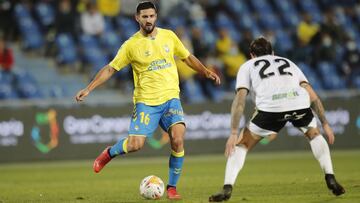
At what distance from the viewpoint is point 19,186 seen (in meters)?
12.6

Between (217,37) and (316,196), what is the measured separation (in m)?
14.2

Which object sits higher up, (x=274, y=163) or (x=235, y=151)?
(x=235, y=151)

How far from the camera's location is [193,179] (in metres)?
13.0

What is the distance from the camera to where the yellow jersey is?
9.59 m

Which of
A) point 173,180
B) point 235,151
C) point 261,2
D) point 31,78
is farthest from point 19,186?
point 261,2

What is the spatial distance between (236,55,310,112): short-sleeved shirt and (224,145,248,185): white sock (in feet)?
1.85

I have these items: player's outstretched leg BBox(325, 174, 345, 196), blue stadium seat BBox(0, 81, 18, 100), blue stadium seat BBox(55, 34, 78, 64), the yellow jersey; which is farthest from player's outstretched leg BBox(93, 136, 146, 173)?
blue stadium seat BBox(55, 34, 78, 64)

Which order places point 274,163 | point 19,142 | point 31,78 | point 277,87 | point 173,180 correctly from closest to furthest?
point 277,87, point 173,180, point 274,163, point 19,142, point 31,78

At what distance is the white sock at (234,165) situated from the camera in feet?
28.2

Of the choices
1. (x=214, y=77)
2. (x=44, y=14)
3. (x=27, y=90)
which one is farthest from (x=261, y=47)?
(x=44, y=14)

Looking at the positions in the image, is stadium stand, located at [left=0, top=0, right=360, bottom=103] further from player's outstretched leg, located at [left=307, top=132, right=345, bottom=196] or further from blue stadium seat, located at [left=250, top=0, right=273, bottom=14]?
player's outstretched leg, located at [left=307, top=132, right=345, bottom=196]

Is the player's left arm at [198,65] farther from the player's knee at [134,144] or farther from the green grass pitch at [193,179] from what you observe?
the green grass pitch at [193,179]

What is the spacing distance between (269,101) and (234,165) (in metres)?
0.82

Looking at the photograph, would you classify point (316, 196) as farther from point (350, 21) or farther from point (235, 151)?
point (350, 21)
